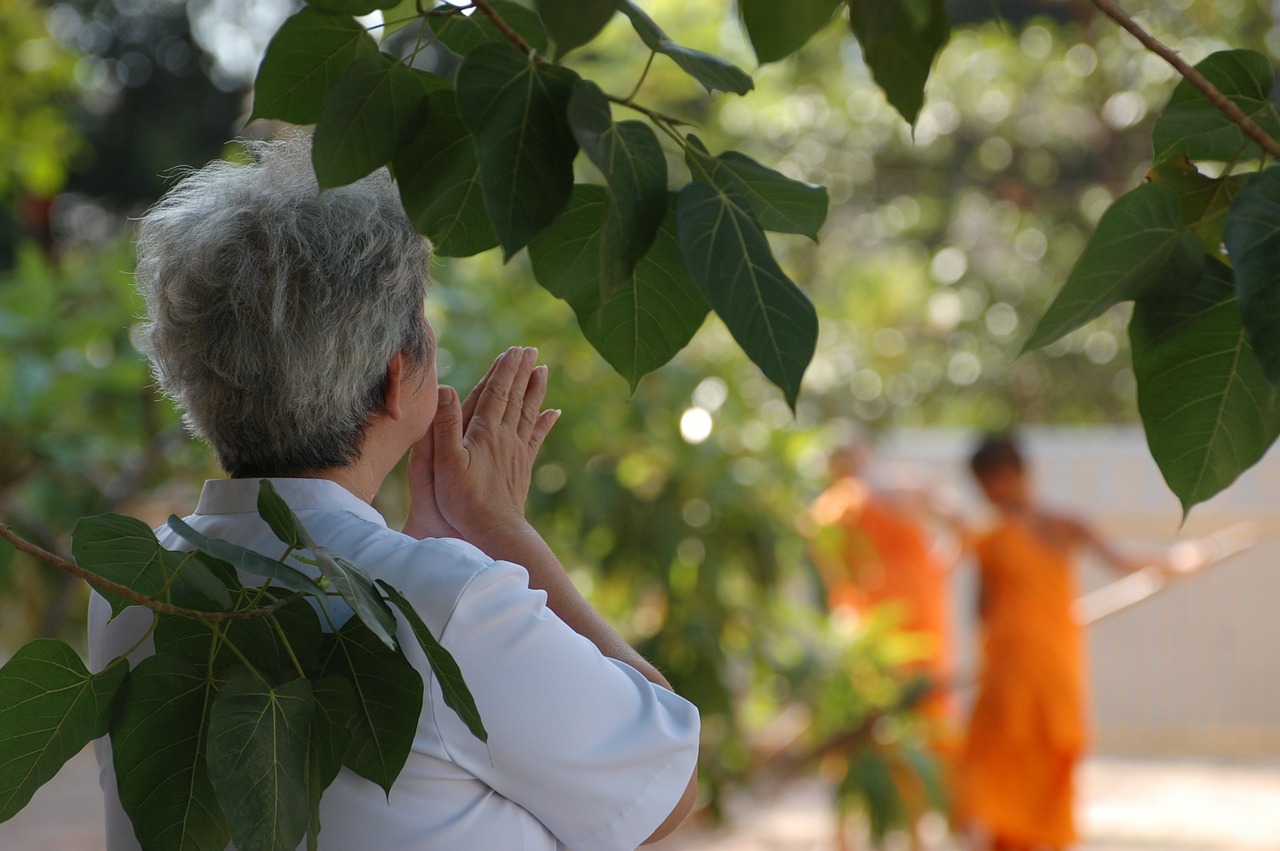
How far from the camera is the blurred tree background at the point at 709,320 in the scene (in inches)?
91.0

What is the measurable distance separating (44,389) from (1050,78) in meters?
7.53

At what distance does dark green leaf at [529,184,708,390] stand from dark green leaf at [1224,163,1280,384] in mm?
296

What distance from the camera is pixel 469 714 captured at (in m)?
0.75

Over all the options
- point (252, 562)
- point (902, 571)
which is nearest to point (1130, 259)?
point (252, 562)

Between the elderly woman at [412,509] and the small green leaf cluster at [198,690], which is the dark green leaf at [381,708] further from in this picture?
the elderly woman at [412,509]

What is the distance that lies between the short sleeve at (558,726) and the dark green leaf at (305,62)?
1.05 feet

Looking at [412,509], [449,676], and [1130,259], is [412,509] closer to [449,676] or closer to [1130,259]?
[449,676]

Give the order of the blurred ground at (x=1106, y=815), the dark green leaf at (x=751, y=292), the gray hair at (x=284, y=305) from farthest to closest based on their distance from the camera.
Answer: the blurred ground at (x=1106, y=815) < the gray hair at (x=284, y=305) < the dark green leaf at (x=751, y=292)

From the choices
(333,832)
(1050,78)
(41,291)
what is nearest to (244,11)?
(1050,78)

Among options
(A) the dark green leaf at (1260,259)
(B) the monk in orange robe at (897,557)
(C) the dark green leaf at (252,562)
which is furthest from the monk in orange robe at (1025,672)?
(C) the dark green leaf at (252,562)

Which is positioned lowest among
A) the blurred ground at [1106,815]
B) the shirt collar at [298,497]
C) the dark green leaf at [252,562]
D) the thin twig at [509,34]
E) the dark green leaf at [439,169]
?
the blurred ground at [1106,815]

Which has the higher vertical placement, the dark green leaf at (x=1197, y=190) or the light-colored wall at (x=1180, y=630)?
the dark green leaf at (x=1197, y=190)

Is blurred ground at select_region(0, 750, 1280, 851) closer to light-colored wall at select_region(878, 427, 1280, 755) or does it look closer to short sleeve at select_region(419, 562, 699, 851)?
light-colored wall at select_region(878, 427, 1280, 755)

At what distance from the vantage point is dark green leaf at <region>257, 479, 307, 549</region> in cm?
77
